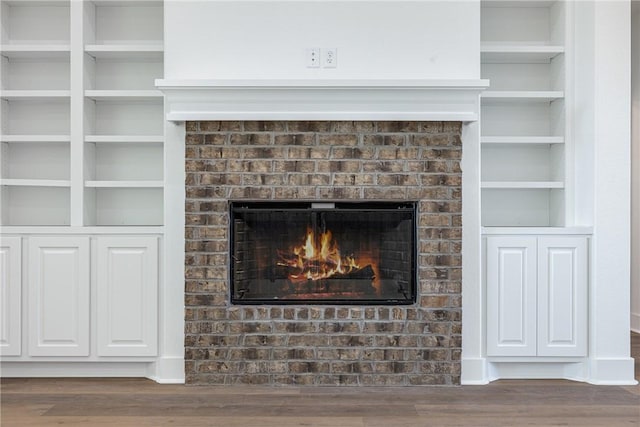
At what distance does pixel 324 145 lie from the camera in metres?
3.30

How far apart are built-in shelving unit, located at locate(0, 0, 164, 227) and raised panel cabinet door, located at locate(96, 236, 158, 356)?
0.35 meters

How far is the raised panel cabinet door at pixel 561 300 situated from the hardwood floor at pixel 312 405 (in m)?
0.21

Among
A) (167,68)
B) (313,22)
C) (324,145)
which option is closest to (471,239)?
(324,145)

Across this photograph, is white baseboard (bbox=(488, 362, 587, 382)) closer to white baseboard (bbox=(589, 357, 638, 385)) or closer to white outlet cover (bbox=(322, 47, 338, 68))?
white baseboard (bbox=(589, 357, 638, 385))

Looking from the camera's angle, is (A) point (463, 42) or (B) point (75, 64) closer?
(A) point (463, 42)

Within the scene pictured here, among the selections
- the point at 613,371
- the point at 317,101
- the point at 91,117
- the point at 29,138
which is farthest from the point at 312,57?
the point at 613,371

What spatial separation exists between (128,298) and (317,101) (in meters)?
1.48

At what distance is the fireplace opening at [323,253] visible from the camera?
11.0 ft

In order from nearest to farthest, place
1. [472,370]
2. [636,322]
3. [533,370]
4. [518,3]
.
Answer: [472,370] → [533,370] → [518,3] → [636,322]

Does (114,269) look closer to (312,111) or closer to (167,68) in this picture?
(167,68)

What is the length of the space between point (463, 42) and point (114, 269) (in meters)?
2.24

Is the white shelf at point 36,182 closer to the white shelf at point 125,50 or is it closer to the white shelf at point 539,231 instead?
the white shelf at point 125,50

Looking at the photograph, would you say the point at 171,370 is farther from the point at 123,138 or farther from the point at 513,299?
the point at 513,299

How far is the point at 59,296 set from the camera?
3438 millimetres
